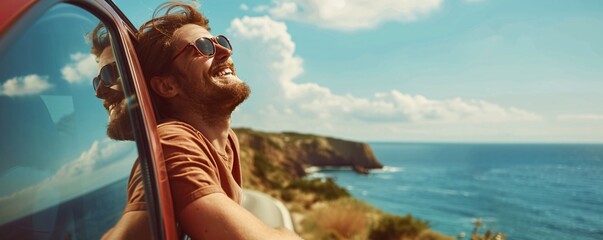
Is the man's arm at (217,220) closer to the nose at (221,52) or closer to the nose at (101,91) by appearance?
the nose at (101,91)

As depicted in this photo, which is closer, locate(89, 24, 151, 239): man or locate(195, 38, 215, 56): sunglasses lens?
locate(89, 24, 151, 239): man

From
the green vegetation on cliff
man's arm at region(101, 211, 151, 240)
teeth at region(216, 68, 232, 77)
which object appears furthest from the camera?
the green vegetation on cliff

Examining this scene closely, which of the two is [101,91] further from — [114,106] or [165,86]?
[165,86]

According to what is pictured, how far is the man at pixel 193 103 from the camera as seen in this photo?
1.68m

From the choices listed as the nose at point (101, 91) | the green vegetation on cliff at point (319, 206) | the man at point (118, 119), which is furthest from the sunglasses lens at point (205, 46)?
the green vegetation on cliff at point (319, 206)

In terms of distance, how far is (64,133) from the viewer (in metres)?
1.20

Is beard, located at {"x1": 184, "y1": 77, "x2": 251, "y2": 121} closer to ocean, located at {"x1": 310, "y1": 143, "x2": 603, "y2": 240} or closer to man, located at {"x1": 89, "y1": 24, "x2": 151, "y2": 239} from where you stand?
man, located at {"x1": 89, "y1": 24, "x2": 151, "y2": 239}

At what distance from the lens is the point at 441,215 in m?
64.9

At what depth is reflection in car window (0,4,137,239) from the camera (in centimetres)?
92

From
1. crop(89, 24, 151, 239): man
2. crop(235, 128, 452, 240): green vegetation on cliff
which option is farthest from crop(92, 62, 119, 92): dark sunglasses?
crop(235, 128, 452, 240): green vegetation on cliff

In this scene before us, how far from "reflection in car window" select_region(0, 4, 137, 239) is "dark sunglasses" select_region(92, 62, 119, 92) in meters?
0.03

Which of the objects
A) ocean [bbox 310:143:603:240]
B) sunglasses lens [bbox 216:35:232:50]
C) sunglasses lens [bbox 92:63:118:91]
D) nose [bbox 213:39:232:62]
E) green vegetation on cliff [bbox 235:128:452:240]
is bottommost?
ocean [bbox 310:143:603:240]

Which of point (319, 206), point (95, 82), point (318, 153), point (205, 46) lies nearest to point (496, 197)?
point (318, 153)

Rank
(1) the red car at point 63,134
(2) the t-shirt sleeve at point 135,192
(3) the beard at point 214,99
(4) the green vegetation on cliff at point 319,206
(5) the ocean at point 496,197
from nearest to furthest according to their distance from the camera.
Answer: (1) the red car at point 63,134 → (2) the t-shirt sleeve at point 135,192 → (3) the beard at point 214,99 → (4) the green vegetation on cliff at point 319,206 → (5) the ocean at point 496,197
